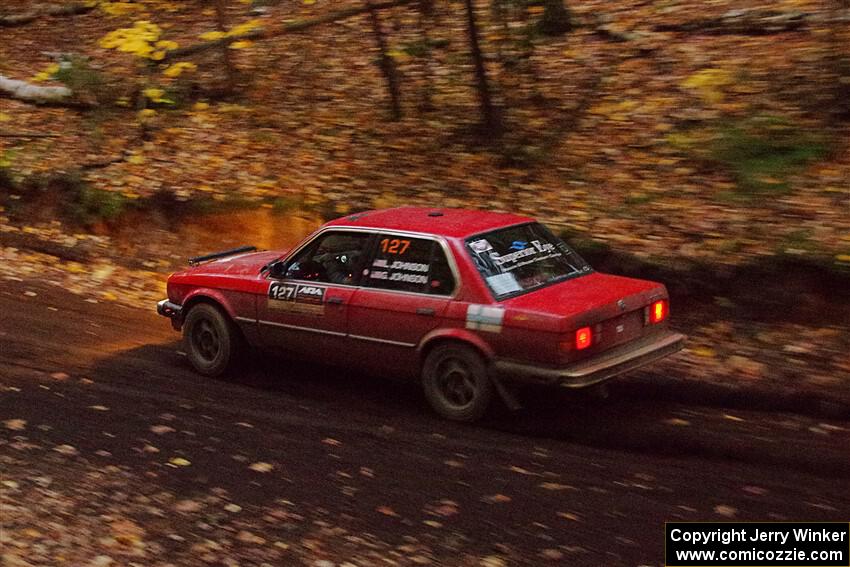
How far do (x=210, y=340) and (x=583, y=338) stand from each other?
3609mm

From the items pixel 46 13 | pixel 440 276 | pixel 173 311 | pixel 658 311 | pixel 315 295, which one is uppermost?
pixel 46 13

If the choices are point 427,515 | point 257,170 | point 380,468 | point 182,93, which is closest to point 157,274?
point 257,170

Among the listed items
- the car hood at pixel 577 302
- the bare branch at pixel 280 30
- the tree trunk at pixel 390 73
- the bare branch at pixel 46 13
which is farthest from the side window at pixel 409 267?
the bare branch at pixel 46 13

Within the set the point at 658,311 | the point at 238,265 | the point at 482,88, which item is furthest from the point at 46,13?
the point at 658,311

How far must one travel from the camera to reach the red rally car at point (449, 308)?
22.3 ft

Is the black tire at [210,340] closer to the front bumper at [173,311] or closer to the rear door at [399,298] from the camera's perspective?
the front bumper at [173,311]

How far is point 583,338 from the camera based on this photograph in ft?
22.0

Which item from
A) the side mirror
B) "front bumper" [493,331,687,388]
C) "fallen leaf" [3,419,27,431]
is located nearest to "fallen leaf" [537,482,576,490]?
"front bumper" [493,331,687,388]

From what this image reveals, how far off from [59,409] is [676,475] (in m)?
4.67

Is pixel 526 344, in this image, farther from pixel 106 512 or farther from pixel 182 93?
pixel 182 93

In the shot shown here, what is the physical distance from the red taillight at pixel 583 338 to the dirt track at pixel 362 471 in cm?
68

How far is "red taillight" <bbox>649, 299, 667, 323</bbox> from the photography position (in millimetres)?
7336

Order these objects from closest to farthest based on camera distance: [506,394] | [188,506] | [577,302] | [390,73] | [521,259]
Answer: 1. [188,506]
2. [577,302]
3. [506,394]
4. [521,259]
5. [390,73]

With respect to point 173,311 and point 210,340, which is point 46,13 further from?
point 210,340
